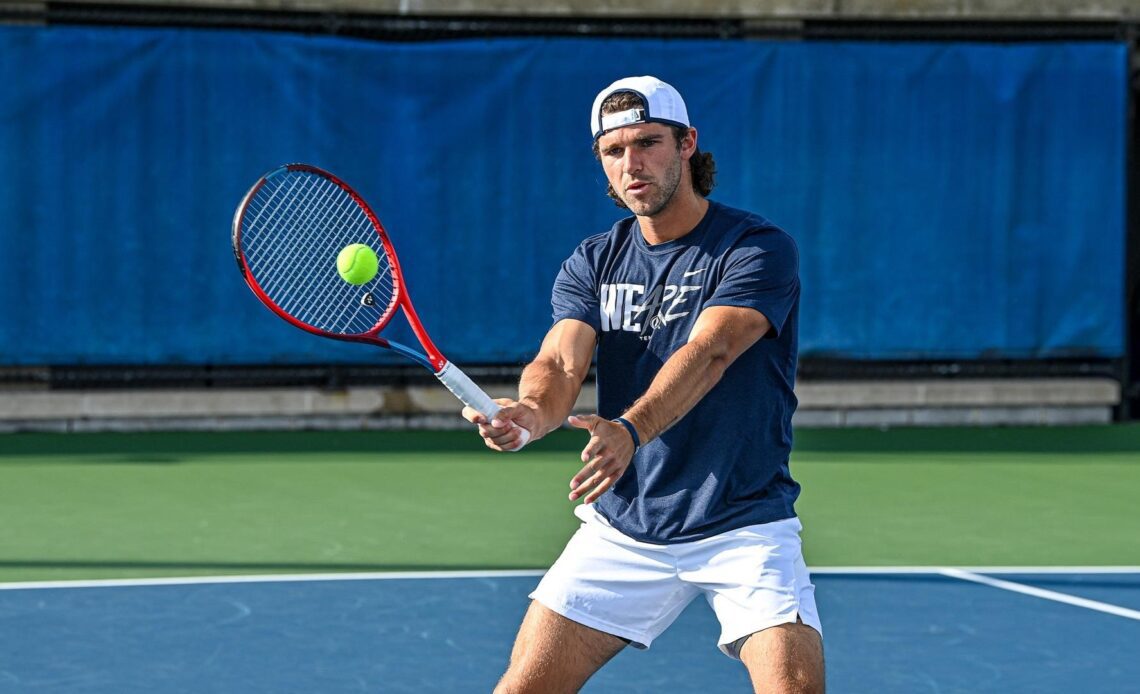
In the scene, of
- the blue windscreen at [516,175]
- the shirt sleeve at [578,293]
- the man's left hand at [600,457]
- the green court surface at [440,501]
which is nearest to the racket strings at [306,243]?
the green court surface at [440,501]

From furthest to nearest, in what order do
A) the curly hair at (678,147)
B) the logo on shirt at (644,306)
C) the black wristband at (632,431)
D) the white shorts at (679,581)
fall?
the logo on shirt at (644,306) → the curly hair at (678,147) → the white shorts at (679,581) → the black wristband at (632,431)

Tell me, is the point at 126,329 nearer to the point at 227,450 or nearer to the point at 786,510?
the point at 227,450

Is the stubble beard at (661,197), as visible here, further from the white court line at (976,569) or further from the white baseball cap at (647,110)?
the white court line at (976,569)

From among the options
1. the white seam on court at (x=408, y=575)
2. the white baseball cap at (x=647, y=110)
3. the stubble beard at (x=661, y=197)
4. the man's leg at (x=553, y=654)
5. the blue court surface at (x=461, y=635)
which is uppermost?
the white baseball cap at (x=647, y=110)

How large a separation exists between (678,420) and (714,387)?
246mm

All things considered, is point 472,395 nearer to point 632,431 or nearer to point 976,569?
point 632,431

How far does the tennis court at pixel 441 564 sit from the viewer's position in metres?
6.31

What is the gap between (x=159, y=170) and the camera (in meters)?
13.2

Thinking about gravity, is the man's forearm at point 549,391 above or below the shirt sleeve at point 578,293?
below

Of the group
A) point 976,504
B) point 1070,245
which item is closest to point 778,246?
point 976,504

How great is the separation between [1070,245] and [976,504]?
4588 mm

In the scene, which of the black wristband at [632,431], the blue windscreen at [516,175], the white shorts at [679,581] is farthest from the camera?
the blue windscreen at [516,175]

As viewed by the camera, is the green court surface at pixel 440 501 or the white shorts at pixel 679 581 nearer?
the white shorts at pixel 679 581

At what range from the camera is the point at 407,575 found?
8008mm
